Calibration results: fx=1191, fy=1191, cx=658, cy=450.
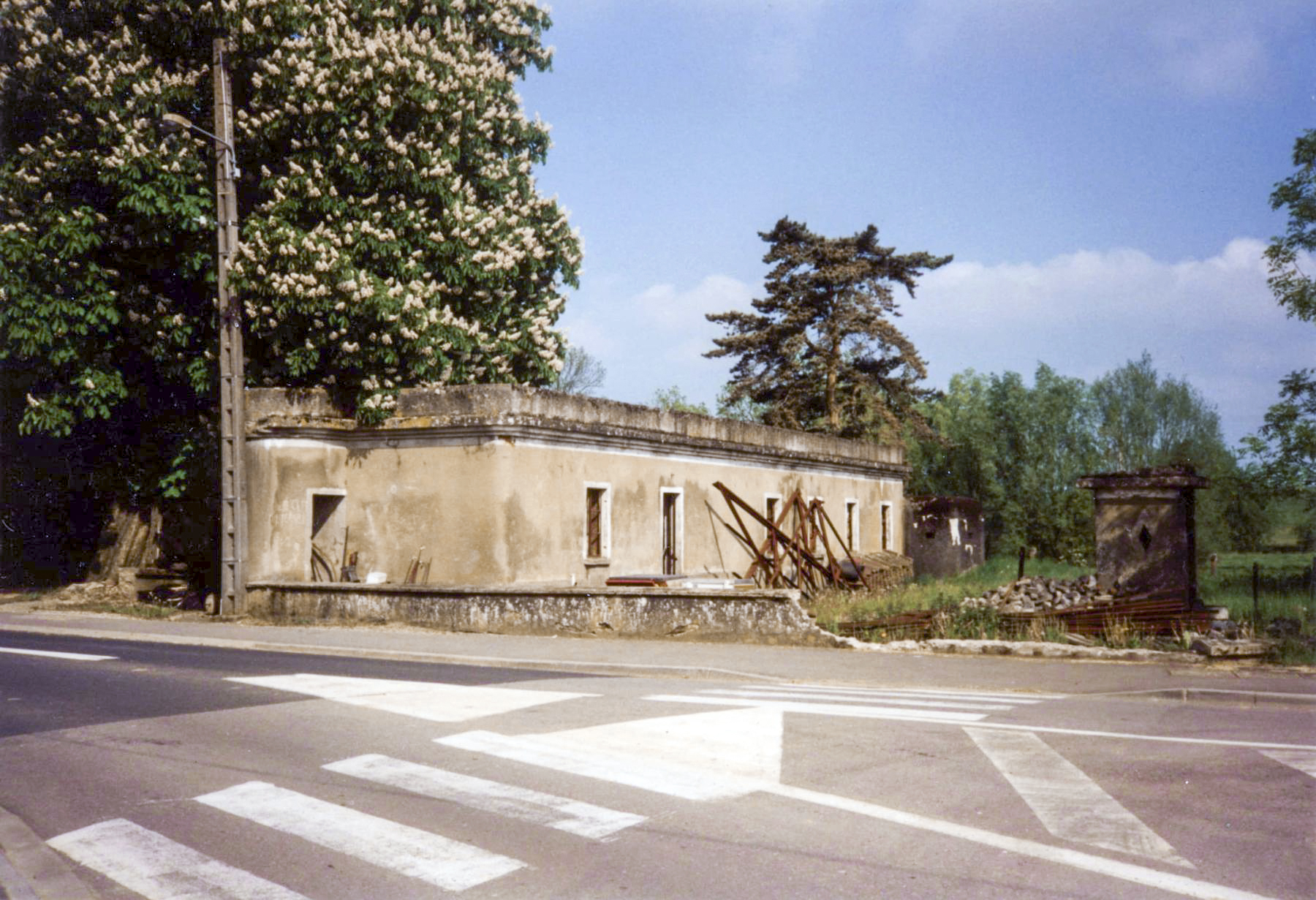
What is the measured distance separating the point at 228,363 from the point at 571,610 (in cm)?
937

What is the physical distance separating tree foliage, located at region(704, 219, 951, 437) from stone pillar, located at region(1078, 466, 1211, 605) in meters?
34.6

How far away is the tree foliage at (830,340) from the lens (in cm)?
5112

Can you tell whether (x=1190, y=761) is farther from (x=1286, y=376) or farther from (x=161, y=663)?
(x=1286, y=376)

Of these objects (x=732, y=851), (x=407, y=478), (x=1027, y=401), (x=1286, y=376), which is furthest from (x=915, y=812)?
(x=1027, y=401)

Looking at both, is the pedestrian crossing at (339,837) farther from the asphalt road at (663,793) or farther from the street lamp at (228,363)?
the street lamp at (228,363)

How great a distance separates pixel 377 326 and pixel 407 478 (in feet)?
10.1

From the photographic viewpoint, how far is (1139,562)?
16000 millimetres

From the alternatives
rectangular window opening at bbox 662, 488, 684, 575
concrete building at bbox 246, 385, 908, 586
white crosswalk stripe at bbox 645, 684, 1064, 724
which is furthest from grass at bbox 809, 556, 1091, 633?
concrete building at bbox 246, 385, 908, 586

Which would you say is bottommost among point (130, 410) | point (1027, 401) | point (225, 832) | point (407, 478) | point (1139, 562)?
point (225, 832)

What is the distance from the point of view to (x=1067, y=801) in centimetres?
682

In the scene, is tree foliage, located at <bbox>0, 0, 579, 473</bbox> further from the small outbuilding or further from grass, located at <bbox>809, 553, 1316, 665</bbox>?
the small outbuilding

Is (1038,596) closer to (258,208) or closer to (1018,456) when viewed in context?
(258,208)

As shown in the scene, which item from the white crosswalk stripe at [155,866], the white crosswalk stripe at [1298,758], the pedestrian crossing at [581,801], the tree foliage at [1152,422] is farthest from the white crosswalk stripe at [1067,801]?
the tree foliage at [1152,422]

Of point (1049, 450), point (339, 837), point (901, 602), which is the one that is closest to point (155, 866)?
point (339, 837)
